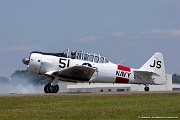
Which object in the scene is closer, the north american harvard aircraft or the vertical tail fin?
the north american harvard aircraft

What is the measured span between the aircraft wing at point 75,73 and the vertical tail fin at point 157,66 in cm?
670

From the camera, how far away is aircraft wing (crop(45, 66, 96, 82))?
29.2 m

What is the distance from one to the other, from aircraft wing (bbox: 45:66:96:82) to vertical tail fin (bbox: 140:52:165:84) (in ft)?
22.0

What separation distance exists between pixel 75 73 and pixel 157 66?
830 cm

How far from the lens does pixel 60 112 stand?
1462 cm

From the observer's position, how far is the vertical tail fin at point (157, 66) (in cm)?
3553

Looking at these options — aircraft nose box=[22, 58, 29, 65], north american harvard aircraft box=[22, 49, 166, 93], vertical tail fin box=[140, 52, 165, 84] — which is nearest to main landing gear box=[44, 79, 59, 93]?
north american harvard aircraft box=[22, 49, 166, 93]

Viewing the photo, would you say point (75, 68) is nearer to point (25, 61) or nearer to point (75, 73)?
point (75, 73)

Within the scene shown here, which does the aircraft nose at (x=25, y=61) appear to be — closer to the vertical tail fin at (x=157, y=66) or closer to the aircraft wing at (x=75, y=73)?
the aircraft wing at (x=75, y=73)

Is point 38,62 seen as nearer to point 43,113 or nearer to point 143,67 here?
point 143,67

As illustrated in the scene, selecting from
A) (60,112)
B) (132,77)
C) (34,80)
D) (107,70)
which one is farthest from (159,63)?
(60,112)

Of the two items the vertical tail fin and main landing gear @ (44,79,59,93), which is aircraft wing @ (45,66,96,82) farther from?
the vertical tail fin

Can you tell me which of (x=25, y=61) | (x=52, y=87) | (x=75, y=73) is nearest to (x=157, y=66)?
(x=75, y=73)

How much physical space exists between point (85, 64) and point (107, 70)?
1.91 m
